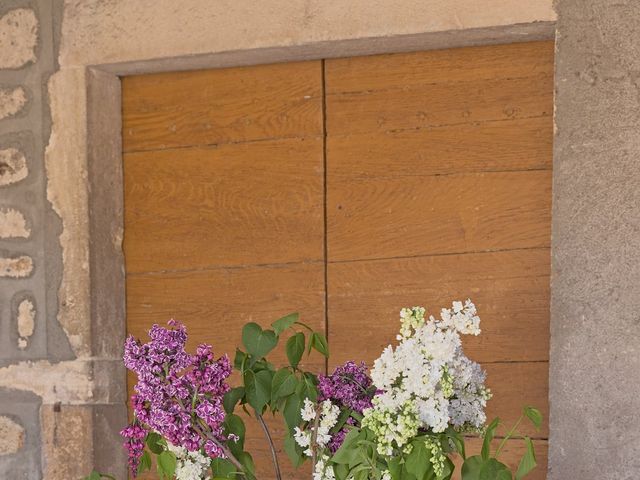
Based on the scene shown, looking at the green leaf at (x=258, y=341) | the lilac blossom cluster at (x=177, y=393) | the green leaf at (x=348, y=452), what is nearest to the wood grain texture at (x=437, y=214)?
the green leaf at (x=258, y=341)

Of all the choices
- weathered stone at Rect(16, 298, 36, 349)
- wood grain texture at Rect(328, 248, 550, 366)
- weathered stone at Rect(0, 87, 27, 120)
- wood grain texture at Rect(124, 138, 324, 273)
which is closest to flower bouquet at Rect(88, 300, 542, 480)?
wood grain texture at Rect(328, 248, 550, 366)

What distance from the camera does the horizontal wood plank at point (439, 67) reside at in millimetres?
2795

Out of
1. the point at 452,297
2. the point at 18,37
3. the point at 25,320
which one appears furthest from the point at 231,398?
the point at 18,37

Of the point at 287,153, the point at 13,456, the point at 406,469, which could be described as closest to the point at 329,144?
the point at 287,153

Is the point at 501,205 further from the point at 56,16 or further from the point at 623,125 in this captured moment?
the point at 56,16

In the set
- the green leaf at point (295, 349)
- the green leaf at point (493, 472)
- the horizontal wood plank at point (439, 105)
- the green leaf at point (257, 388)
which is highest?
the horizontal wood plank at point (439, 105)

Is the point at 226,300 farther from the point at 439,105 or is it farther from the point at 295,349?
the point at 295,349

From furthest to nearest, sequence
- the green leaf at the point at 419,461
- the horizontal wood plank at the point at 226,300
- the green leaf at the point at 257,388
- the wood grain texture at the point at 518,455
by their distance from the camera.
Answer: the horizontal wood plank at the point at 226,300 → the wood grain texture at the point at 518,455 → the green leaf at the point at 257,388 → the green leaf at the point at 419,461

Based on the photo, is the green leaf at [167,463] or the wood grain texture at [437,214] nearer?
the green leaf at [167,463]

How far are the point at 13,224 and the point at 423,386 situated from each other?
83.1 inches

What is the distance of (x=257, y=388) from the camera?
68.9 inches

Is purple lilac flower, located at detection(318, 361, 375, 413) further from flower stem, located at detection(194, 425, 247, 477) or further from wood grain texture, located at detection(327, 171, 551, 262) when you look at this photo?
wood grain texture, located at detection(327, 171, 551, 262)

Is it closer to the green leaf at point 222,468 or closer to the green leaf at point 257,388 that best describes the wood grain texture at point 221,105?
the green leaf at point 257,388

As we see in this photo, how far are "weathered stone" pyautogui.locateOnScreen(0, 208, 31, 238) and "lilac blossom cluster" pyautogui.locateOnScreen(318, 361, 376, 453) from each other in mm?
1736
